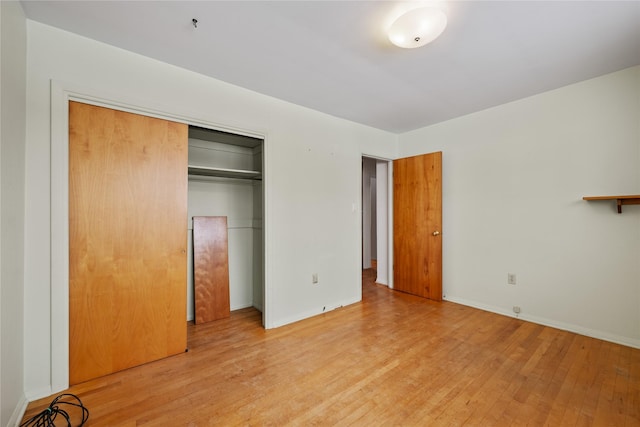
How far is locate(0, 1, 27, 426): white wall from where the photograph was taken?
1411 mm

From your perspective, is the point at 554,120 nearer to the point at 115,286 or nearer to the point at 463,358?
the point at 463,358

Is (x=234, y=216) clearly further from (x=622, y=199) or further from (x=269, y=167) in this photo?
(x=622, y=199)

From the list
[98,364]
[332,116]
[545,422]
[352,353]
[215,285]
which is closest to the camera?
[545,422]

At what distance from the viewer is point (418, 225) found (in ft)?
12.7

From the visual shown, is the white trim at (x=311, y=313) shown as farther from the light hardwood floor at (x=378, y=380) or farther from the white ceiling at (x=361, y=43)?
the white ceiling at (x=361, y=43)

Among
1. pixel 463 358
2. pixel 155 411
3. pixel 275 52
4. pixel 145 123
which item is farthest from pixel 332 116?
pixel 155 411

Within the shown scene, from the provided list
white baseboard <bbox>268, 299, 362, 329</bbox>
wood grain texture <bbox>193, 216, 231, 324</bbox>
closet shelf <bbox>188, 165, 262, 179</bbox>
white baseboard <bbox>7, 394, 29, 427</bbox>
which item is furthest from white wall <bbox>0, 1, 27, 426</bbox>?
white baseboard <bbox>268, 299, 362, 329</bbox>

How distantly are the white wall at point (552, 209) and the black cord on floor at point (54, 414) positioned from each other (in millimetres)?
3914

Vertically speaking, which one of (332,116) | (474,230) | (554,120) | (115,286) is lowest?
(115,286)

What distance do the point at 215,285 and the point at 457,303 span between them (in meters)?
3.18

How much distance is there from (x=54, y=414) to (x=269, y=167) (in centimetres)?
240

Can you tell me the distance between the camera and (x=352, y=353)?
231 centimetres

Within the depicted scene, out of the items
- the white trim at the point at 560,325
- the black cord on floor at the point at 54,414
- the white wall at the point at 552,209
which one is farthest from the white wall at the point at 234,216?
the white trim at the point at 560,325

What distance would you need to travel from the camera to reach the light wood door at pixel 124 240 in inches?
75.0
